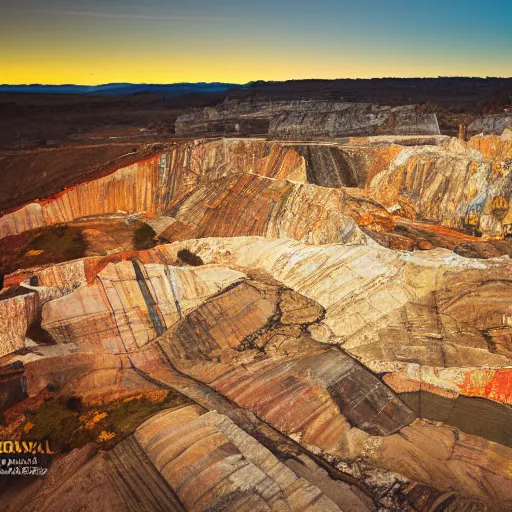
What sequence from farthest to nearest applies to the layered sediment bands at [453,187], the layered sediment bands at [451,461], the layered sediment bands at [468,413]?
1. the layered sediment bands at [453,187]
2. the layered sediment bands at [468,413]
3. the layered sediment bands at [451,461]

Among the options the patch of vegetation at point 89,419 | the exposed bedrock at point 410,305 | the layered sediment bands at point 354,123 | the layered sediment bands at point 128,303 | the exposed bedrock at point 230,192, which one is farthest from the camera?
the layered sediment bands at point 354,123

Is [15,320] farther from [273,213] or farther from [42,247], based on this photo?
[273,213]

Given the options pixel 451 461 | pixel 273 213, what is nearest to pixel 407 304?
pixel 451 461

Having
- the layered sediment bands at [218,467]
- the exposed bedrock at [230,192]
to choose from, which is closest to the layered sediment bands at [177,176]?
the exposed bedrock at [230,192]

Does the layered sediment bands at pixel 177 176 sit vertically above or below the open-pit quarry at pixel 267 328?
above

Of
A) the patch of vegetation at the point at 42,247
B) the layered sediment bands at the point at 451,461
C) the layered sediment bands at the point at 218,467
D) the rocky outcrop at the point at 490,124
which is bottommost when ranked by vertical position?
the layered sediment bands at the point at 451,461

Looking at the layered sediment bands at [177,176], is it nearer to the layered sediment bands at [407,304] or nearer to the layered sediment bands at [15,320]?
the layered sediment bands at [407,304]

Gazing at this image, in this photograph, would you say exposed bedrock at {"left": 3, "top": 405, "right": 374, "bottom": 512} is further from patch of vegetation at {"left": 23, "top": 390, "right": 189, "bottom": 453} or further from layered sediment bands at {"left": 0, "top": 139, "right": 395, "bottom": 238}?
layered sediment bands at {"left": 0, "top": 139, "right": 395, "bottom": 238}
